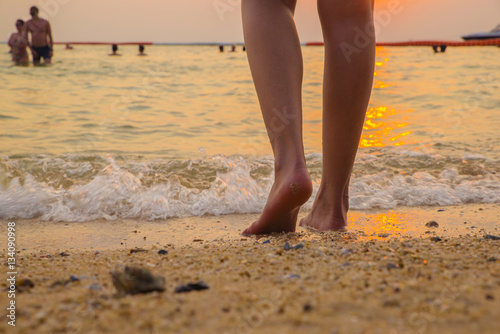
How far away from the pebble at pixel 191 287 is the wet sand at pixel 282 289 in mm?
15

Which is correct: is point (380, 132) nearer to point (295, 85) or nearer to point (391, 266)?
point (295, 85)

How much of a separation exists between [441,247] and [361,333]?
0.73 m

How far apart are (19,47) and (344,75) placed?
10.5m

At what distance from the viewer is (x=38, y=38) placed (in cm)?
1034

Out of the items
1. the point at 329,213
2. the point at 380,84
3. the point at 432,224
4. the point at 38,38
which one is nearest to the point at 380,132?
the point at 432,224

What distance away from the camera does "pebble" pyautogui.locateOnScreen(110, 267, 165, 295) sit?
0.83 metres

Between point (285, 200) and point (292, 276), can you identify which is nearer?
point (292, 276)

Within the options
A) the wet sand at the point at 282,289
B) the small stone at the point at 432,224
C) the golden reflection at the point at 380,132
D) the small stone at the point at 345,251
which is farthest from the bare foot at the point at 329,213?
the golden reflection at the point at 380,132

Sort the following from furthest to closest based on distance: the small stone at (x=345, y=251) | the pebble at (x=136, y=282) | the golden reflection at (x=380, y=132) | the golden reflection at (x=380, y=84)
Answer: the golden reflection at (x=380, y=84), the golden reflection at (x=380, y=132), the small stone at (x=345, y=251), the pebble at (x=136, y=282)

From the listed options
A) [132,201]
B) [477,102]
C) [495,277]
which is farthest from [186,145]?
[477,102]

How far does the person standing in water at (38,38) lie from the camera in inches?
402

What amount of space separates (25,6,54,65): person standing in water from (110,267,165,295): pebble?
1042 centimetres

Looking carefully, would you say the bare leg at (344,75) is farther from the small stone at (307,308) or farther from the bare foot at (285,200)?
the small stone at (307,308)

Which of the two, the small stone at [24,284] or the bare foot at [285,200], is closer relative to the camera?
the small stone at [24,284]
